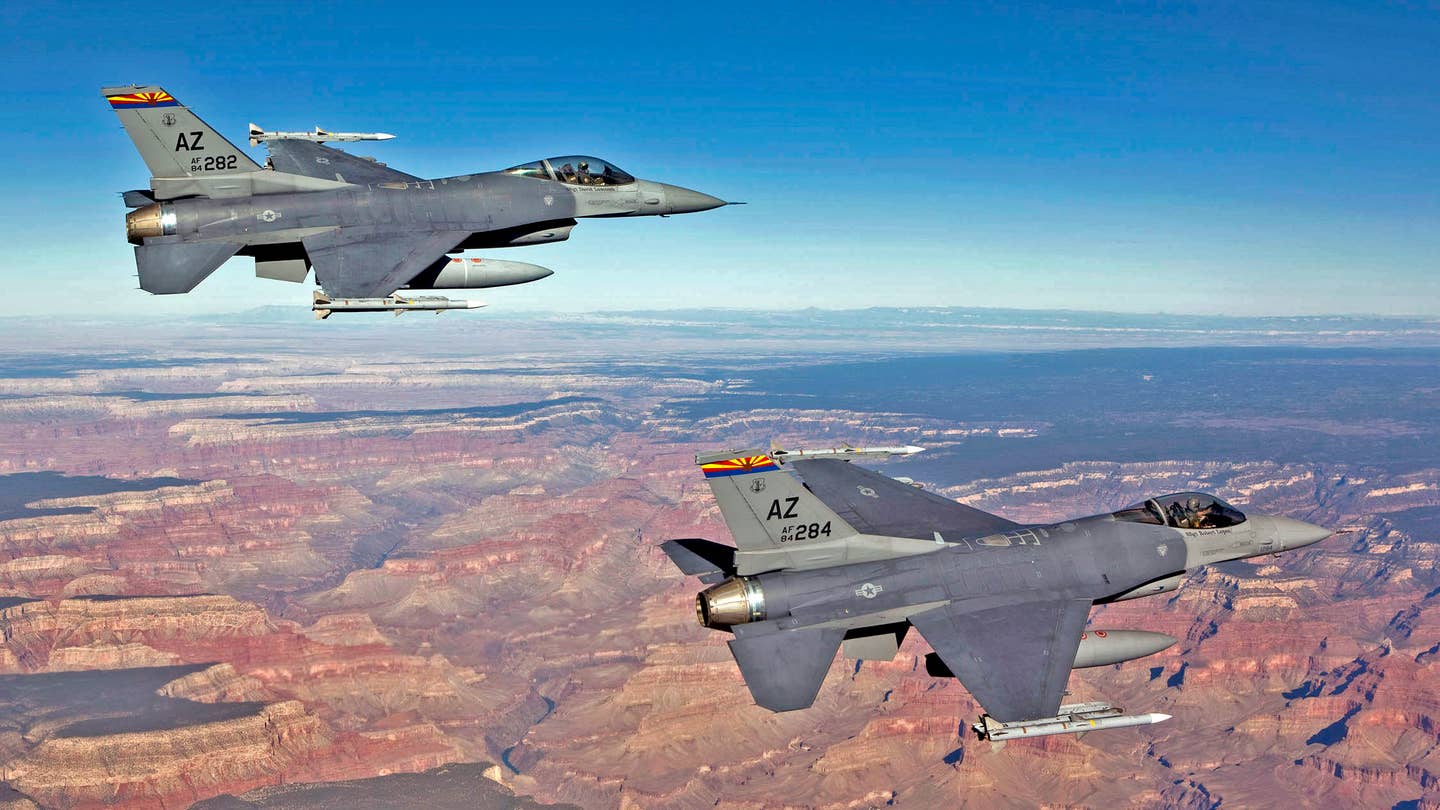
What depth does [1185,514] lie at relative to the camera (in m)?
29.5

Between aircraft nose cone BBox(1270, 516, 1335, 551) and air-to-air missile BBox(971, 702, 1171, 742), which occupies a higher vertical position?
aircraft nose cone BBox(1270, 516, 1335, 551)

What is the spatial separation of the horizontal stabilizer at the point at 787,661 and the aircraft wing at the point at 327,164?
17080mm

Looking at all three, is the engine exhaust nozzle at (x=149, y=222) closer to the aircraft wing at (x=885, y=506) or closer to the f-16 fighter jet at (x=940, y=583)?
the f-16 fighter jet at (x=940, y=583)

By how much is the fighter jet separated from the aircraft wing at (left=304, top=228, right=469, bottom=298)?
0.12 feet

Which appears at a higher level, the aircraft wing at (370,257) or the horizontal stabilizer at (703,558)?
the aircraft wing at (370,257)

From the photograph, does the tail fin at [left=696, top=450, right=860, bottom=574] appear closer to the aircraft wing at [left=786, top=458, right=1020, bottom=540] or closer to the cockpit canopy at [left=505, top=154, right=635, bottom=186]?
the aircraft wing at [left=786, top=458, right=1020, bottom=540]

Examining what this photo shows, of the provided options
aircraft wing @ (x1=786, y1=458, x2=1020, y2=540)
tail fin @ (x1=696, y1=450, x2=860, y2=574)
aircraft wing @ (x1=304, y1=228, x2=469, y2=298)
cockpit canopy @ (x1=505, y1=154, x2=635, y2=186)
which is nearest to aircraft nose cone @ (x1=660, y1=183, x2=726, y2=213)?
cockpit canopy @ (x1=505, y1=154, x2=635, y2=186)

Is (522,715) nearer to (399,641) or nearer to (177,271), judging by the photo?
(399,641)

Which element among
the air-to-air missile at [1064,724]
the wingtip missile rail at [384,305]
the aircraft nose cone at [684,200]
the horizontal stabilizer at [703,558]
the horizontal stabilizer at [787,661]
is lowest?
the air-to-air missile at [1064,724]

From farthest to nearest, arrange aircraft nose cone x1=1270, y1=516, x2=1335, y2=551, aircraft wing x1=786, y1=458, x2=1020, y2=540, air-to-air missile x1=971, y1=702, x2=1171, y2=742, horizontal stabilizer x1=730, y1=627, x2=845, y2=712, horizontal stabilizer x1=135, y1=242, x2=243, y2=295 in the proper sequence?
aircraft nose cone x1=1270, y1=516, x2=1335, y2=551
aircraft wing x1=786, y1=458, x2=1020, y2=540
horizontal stabilizer x1=135, y1=242, x2=243, y2=295
horizontal stabilizer x1=730, y1=627, x2=845, y2=712
air-to-air missile x1=971, y1=702, x2=1171, y2=742

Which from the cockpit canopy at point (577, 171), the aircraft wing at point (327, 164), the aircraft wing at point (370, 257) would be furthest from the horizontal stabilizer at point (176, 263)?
the cockpit canopy at point (577, 171)

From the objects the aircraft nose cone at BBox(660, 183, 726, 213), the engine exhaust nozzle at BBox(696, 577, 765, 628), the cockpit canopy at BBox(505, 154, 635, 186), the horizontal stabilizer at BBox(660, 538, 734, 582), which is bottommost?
the engine exhaust nozzle at BBox(696, 577, 765, 628)

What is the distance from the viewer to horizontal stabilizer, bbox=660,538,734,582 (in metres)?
25.4

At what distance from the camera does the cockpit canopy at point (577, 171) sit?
30797 mm
